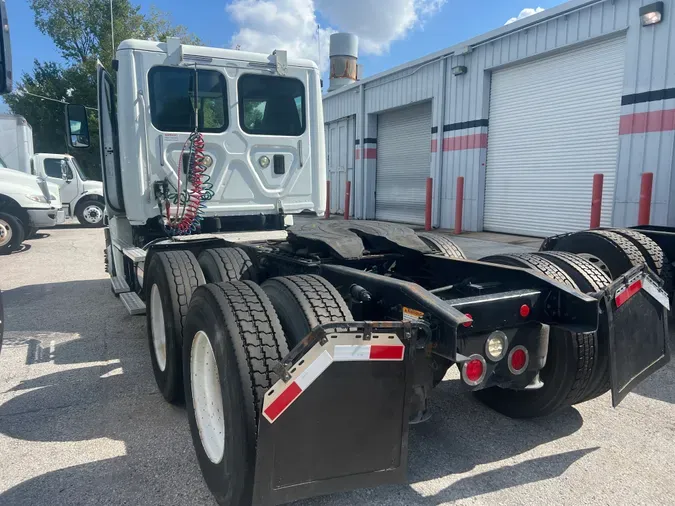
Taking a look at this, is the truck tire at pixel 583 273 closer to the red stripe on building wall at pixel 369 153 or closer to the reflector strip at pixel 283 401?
the reflector strip at pixel 283 401

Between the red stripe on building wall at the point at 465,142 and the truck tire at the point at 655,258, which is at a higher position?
the red stripe on building wall at the point at 465,142

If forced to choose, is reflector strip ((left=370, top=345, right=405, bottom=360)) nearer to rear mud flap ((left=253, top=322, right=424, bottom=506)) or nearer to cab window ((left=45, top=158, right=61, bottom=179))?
rear mud flap ((left=253, top=322, right=424, bottom=506))

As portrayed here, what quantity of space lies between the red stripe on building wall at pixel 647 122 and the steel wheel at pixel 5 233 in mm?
13217

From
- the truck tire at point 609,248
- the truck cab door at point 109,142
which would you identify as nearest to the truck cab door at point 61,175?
the truck cab door at point 109,142

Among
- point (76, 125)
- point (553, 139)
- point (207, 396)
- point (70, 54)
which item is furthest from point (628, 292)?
point (70, 54)

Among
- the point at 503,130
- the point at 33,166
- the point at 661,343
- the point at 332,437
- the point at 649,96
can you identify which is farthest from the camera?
the point at 33,166

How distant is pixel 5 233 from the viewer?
39.1 ft

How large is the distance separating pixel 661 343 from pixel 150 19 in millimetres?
43863

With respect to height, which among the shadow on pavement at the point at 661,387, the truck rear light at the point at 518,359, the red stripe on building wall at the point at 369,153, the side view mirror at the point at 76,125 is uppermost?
the red stripe on building wall at the point at 369,153

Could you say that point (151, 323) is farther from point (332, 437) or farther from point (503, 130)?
point (503, 130)

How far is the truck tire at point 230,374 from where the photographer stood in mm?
2221

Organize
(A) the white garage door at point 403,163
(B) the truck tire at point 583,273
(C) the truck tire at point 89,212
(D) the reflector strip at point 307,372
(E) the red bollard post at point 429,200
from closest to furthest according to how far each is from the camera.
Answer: (D) the reflector strip at point 307,372, (B) the truck tire at point 583,273, (E) the red bollard post at point 429,200, (A) the white garage door at point 403,163, (C) the truck tire at point 89,212

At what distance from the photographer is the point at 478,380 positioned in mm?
2572

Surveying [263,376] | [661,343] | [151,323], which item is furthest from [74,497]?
[661,343]
